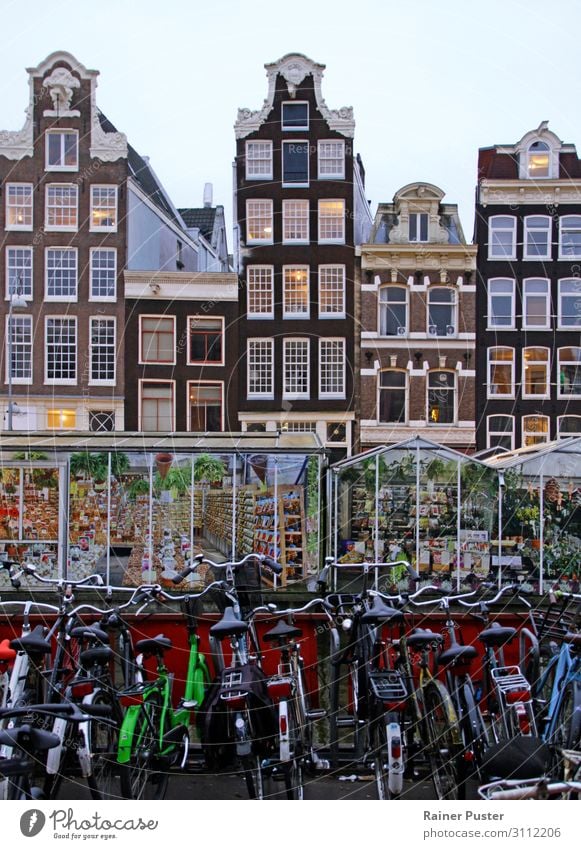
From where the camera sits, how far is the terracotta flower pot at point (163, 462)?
28.5ft

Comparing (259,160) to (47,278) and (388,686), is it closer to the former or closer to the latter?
(47,278)

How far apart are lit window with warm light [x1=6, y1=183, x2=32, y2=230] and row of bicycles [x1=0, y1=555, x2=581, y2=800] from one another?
2.56 m

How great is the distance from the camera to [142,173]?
5898mm

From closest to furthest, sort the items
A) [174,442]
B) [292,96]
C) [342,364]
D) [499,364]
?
1. [292,96]
2. [499,364]
3. [342,364]
4. [174,442]

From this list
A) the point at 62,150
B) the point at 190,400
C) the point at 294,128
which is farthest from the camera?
the point at 190,400

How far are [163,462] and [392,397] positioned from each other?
2441 millimetres

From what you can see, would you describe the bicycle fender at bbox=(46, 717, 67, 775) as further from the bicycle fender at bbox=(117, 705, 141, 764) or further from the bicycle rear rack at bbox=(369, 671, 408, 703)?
the bicycle rear rack at bbox=(369, 671, 408, 703)

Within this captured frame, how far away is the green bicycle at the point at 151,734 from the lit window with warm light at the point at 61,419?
380 centimetres

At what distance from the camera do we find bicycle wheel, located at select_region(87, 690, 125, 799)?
10.9 ft

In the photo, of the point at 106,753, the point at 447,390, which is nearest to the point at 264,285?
the point at 447,390

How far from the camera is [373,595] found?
3854mm

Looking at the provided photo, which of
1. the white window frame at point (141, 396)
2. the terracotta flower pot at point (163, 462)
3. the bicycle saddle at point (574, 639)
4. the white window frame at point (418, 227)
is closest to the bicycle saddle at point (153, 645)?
the bicycle saddle at point (574, 639)

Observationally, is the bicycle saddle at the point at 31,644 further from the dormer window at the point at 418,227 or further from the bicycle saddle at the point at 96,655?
the dormer window at the point at 418,227
